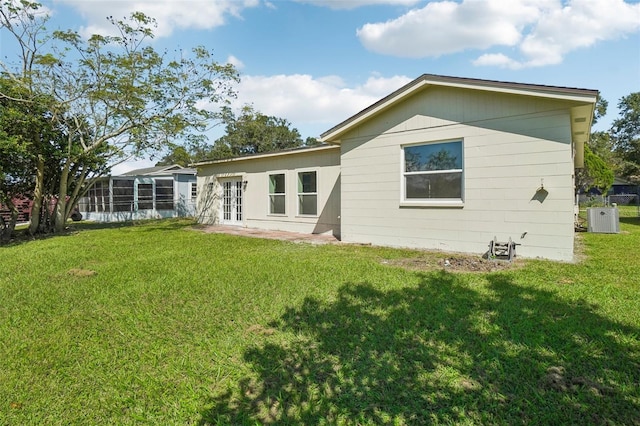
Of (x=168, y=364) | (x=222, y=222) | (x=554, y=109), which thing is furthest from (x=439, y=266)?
(x=222, y=222)

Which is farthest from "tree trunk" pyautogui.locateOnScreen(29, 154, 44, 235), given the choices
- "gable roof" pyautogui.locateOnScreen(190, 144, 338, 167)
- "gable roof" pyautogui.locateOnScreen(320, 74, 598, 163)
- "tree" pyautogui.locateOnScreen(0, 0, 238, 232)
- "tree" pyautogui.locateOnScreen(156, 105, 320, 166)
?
"tree" pyautogui.locateOnScreen(156, 105, 320, 166)

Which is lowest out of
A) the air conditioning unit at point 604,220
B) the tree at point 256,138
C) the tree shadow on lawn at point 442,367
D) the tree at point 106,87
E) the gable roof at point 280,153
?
the tree shadow on lawn at point 442,367

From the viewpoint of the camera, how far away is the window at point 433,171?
7219mm

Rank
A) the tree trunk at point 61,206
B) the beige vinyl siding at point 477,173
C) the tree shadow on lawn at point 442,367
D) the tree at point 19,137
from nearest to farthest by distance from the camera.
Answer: the tree shadow on lawn at point 442,367
the beige vinyl siding at point 477,173
the tree at point 19,137
the tree trunk at point 61,206

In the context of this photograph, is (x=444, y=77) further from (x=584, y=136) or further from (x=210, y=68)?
(x=210, y=68)

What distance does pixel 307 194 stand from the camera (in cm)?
1134

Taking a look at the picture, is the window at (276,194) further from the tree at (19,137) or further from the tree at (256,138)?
the tree at (256,138)

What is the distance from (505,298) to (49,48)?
14620mm

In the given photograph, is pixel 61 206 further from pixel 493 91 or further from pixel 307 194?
pixel 493 91

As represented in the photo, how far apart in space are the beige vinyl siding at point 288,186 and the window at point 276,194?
159mm

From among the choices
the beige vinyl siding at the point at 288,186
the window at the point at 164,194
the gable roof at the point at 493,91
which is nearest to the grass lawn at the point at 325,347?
the gable roof at the point at 493,91

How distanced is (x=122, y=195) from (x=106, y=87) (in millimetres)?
8968

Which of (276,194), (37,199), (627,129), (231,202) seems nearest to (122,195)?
(37,199)

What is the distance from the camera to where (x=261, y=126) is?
3494cm
